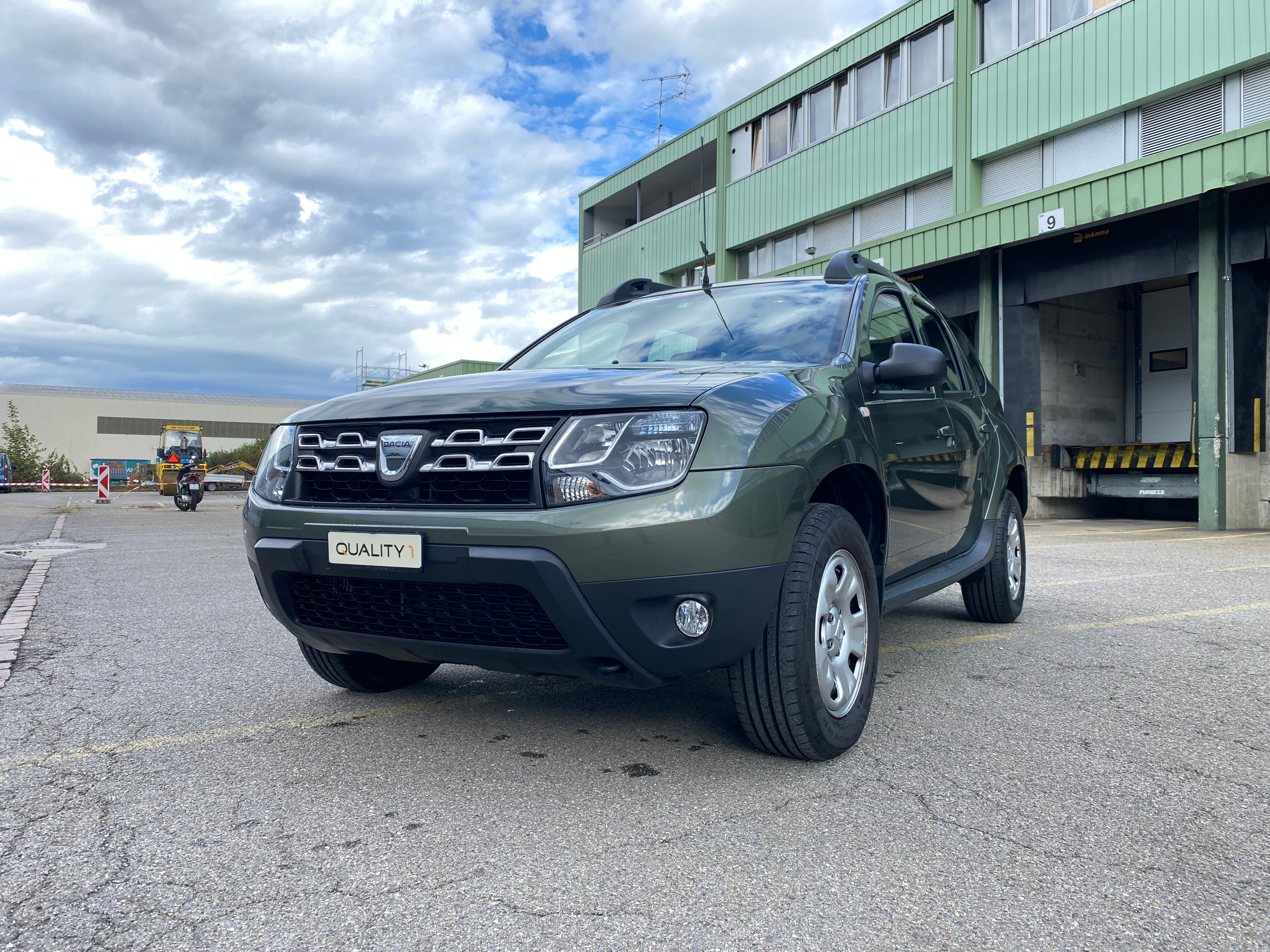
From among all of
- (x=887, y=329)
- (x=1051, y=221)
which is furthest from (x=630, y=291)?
(x=1051, y=221)

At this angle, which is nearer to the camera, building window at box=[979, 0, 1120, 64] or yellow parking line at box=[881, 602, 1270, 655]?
yellow parking line at box=[881, 602, 1270, 655]

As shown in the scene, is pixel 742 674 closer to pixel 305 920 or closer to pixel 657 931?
pixel 657 931

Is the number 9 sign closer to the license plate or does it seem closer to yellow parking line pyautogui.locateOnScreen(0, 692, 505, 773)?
yellow parking line pyautogui.locateOnScreen(0, 692, 505, 773)

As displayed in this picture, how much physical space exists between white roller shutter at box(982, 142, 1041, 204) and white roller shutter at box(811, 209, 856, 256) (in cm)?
325

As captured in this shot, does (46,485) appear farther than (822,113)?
Yes

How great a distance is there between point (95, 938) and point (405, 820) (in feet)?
2.36

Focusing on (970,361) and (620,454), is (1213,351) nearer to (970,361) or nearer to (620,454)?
(970,361)

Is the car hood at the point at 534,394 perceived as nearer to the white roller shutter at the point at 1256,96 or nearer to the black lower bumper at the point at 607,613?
the black lower bumper at the point at 607,613

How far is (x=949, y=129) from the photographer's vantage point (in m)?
16.8

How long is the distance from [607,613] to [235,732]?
1567 millimetres

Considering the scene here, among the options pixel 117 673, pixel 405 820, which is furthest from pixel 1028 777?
pixel 117 673

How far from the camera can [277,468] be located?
295 centimetres

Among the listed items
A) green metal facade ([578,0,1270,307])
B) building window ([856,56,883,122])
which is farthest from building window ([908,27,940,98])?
building window ([856,56,883,122])

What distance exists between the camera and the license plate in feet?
8.06
